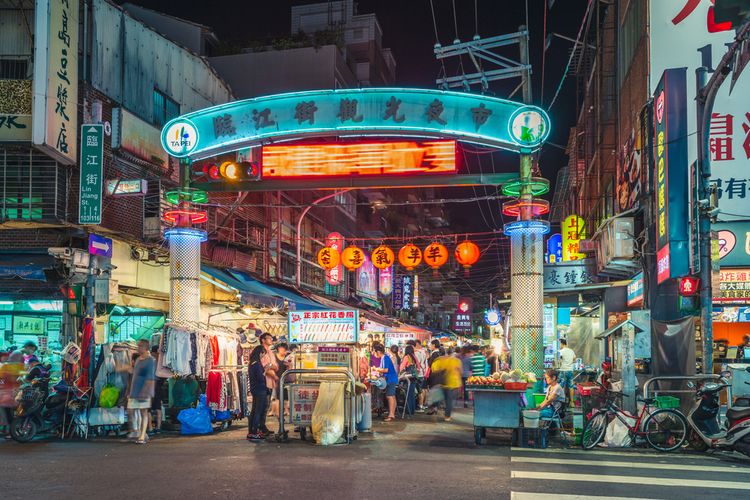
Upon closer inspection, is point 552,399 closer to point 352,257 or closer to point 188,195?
point 188,195

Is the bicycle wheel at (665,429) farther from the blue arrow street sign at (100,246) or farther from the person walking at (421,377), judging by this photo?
the blue arrow street sign at (100,246)

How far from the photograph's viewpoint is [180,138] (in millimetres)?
18328

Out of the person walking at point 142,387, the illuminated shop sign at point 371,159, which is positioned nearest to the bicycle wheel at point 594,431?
the illuminated shop sign at point 371,159

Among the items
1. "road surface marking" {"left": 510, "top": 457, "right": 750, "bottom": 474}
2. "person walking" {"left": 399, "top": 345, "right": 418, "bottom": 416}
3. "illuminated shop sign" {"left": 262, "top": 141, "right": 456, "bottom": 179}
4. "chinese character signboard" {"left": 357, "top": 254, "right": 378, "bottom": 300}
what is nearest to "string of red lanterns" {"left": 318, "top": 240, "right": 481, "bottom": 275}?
"person walking" {"left": 399, "top": 345, "right": 418, "bottom": 416}

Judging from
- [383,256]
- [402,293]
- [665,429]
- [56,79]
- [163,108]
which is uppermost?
[163,108]

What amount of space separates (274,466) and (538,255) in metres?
8.40

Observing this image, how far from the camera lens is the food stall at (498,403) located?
1315 centimetres

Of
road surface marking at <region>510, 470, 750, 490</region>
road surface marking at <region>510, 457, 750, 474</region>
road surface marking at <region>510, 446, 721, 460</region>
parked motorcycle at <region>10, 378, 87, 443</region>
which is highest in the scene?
parked motorcycle at <region>10, 378, 87, 443</region>

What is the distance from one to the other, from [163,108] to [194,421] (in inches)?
463

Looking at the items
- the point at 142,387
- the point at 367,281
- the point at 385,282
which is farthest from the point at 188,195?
the point at 385,282

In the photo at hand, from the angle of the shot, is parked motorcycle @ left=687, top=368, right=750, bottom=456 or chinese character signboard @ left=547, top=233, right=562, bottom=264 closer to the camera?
parked motorcycle @ left=687, top=368, right=750, bottom=456

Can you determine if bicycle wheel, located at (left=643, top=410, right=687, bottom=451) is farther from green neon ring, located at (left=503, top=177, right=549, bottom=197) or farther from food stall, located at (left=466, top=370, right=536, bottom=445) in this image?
green neon ring, located at (left=503, top=177, right=549, bottom=197)

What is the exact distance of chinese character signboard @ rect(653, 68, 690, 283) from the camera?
15422 mm

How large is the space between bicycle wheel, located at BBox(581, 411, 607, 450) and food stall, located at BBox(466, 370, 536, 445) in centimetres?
122
